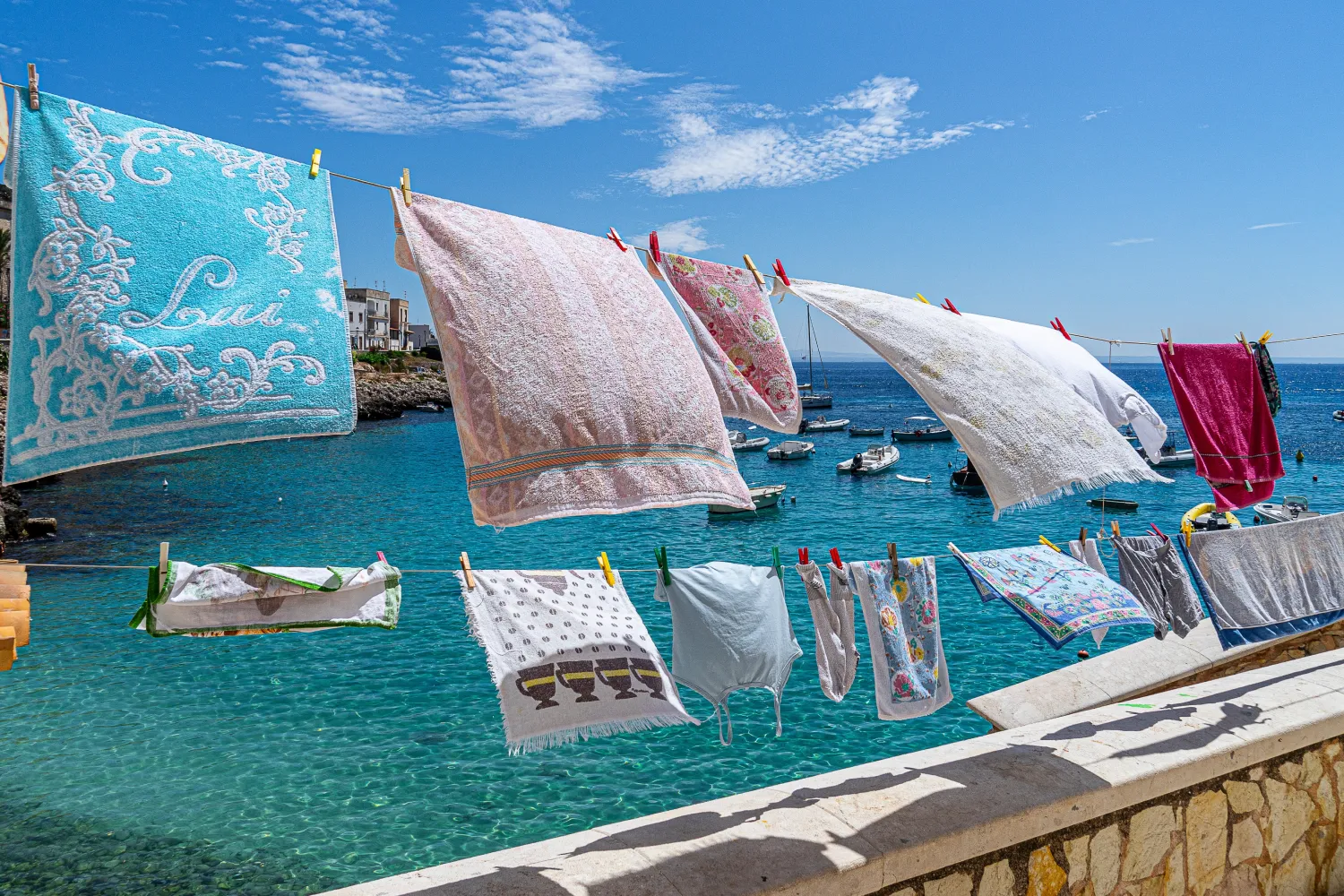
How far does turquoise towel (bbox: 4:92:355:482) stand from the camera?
2.32 m

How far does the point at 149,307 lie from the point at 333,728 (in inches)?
528

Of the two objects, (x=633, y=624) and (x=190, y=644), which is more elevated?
(x=633, y=624)

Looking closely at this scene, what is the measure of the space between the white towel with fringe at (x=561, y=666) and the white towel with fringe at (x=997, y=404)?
A: 66.5 inches

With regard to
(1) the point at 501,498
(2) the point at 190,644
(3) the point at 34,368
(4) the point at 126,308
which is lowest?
(2) the point at 190,644

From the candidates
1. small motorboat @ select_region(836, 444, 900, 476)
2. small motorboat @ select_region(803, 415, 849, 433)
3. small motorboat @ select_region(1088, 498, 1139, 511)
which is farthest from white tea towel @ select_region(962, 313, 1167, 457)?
small motorboat @ select_region(803, 415, 849, 433)

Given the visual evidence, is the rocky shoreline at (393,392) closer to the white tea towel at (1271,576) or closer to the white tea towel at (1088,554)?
the white tea towel at (1088,554)

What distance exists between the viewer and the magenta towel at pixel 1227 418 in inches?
205

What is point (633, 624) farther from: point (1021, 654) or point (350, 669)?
point (1021, 654)

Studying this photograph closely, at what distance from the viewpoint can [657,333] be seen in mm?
3281

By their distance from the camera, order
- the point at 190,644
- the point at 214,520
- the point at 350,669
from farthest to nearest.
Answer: the point at 214,520
the point at 190,644
the point at 350,669

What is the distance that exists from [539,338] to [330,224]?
80 cm

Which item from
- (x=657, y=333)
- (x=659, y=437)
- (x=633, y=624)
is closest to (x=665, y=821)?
(x=633, y=624)

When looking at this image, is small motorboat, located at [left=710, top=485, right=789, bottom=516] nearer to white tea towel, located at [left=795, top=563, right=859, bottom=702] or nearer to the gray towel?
the gray towel

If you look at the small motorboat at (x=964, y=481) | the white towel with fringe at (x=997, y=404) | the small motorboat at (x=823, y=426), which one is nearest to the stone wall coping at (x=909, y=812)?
the white towel with fringe at (x=997, y=404)
